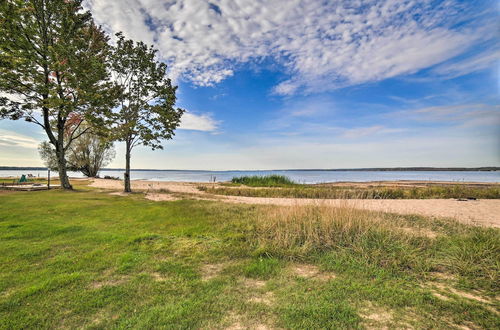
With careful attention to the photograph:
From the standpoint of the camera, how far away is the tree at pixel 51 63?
14.3m

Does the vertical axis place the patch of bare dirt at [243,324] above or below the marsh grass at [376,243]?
below

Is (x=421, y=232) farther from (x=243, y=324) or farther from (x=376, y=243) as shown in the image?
(x=243, y=324)

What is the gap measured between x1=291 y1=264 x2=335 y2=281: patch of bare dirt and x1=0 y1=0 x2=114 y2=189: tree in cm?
1769

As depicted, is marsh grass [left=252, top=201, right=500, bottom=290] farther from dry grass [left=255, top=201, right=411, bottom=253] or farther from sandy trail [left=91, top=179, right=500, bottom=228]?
sandy trail [left=91, top=179, right=500, bottom=228]

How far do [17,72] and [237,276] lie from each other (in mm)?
20252

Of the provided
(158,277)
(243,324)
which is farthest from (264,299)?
(158,277)

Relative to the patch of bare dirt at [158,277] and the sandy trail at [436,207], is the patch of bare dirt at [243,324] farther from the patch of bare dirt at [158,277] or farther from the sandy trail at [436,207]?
the sandy trail at [436,207]

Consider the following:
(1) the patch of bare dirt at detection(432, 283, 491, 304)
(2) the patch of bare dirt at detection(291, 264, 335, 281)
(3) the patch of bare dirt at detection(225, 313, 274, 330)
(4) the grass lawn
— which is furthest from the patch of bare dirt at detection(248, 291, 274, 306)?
(1) the patch of bare dirt at detection(432, 283, 491, 304)

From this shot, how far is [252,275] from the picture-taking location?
13.8ft

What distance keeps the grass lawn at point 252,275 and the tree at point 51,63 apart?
12.3 m

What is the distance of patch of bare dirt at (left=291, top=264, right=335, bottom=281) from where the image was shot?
13.6ft

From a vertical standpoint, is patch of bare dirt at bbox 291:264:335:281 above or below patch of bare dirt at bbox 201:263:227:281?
below

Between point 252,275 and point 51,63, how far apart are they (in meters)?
20.0

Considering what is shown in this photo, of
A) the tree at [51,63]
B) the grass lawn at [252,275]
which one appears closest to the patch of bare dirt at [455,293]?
the grass lawn at [252,275]
